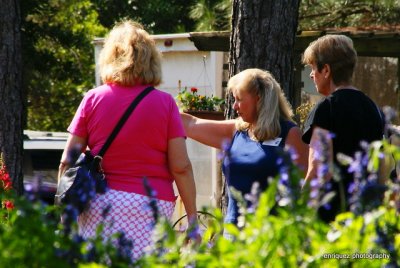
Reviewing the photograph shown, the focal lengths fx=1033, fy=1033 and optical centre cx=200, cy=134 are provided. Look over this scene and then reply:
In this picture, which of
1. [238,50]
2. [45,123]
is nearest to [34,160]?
[238,50]

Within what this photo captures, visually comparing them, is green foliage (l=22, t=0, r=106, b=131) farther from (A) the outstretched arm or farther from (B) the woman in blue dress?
(B) the woman in blue dress

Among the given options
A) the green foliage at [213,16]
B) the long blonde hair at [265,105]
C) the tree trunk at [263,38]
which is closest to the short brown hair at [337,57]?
the long blonde hair at [265,105]

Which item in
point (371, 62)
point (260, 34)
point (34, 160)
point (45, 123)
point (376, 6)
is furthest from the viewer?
point (45, 123)

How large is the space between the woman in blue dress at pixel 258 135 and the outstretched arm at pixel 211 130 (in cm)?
19

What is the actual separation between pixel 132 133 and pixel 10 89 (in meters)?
3.81

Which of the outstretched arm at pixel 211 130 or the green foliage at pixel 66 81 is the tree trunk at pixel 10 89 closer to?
Result: the outstretched arm at pixel 211 130

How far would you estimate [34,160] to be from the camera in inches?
524

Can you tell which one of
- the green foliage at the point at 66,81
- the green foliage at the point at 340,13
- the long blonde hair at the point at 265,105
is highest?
the long blonde hair at the point at 265,105

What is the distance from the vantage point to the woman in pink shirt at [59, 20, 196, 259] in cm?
464

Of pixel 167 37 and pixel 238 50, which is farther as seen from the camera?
pixel 167 37

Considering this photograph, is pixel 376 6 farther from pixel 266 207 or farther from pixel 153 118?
pixel 266 207

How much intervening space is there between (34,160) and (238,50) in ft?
24.0

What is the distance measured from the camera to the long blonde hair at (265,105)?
4.90 metres

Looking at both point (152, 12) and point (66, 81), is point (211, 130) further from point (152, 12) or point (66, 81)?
point (152, 12)
